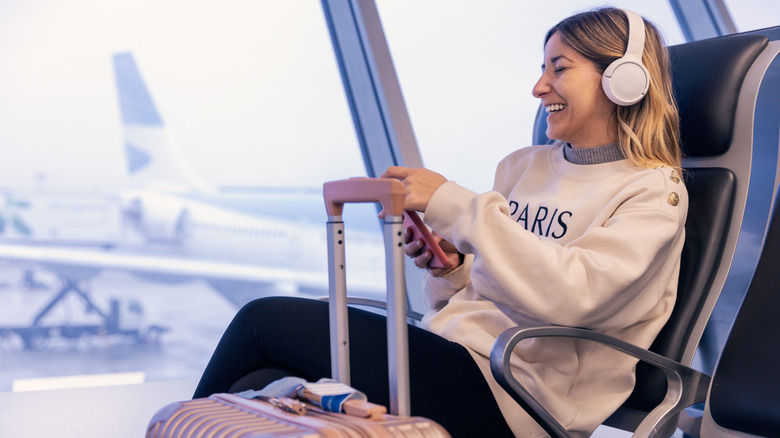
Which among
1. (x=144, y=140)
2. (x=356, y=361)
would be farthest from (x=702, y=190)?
(x=144, y=140)

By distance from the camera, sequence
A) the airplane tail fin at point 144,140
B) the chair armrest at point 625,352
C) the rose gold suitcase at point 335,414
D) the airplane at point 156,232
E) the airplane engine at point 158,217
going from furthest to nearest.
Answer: the airplane engine at point 158,217 < the airplane at point 156,232 < the airplane tail fin at point 144,140 < the chair armrest at point 625,352 < the rose gold suitcase at point 335,414

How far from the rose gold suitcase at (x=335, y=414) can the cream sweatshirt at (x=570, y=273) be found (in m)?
0.27

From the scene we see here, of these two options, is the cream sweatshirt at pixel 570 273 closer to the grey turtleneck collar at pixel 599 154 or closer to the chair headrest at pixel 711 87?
the grey turtleneck collar at pixel 599 154

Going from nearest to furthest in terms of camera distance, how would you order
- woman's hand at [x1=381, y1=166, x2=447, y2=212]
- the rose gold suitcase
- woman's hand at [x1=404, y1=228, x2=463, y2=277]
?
the rose gold suitcase
woman's hand at [x1=381, y1=166, x2=447, y2=212]
woman's hand at [x1=404, y1=228, x2=463, y2=277]

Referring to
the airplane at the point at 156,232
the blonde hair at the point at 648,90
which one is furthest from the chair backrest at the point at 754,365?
the airplane at the point at 156,232

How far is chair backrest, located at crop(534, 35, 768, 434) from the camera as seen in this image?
49.7 inches

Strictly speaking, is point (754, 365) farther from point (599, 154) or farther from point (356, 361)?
point (356, 361)

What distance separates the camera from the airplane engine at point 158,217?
788cm

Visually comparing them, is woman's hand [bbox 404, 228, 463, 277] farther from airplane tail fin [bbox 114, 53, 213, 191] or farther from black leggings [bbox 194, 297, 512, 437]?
airplane tail fin [bbox 114, 53, 213, 191]

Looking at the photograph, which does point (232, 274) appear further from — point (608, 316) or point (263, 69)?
point (608, 316)

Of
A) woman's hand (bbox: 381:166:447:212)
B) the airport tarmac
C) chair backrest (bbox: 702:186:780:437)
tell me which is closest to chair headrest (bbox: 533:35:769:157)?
chair backrest (bbox: 702:186:780:437)

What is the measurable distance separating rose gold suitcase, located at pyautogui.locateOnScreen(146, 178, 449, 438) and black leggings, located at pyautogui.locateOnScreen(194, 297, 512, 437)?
0.62 feet

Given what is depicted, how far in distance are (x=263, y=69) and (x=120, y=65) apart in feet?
5.46

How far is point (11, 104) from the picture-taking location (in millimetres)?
3881
